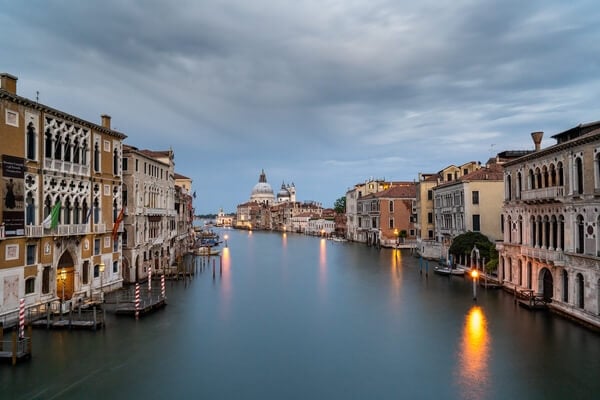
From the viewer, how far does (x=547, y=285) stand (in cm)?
2122

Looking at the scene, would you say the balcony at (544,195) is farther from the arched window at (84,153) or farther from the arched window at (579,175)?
the arched window at (84,153)

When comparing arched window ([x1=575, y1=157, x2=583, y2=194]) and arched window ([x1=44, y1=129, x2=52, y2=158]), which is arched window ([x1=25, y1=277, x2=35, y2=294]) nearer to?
arched window ([x1=44, y1=129, x2=52, y2=158])

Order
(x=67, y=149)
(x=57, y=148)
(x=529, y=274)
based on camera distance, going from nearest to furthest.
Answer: (x=57, y=148), (x=67, y=149), (x=529, y=274)

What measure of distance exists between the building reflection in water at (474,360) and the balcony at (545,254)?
3.82 meters

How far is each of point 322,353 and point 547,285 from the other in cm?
1232

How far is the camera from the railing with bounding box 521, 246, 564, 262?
19.0 meters

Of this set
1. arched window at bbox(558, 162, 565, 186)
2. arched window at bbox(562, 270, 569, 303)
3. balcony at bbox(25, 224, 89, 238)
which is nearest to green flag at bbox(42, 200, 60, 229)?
balcony at bbox(25, 224, 89, 238)

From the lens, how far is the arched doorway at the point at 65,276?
2011 cm

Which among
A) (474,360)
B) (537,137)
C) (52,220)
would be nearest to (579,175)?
(537,137)

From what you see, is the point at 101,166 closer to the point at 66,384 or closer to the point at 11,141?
the point at 11,141

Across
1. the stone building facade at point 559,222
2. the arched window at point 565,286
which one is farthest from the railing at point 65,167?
the arched window at point 565,286

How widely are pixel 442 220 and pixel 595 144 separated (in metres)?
25.4

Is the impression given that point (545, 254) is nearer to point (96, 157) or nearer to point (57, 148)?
point (96, 157)

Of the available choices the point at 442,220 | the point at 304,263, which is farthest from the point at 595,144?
the point at 304,263
